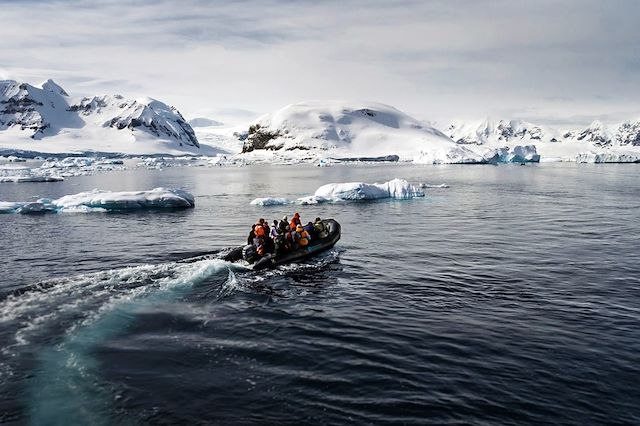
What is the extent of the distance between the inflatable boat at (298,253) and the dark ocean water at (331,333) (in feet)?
2.02

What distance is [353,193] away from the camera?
168 feet

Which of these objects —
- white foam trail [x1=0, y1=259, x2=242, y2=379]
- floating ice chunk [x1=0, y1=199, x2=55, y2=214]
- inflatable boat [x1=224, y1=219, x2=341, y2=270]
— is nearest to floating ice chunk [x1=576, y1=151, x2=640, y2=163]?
inflatable boat [x1=224, y1=219, x2=341, y2=270]

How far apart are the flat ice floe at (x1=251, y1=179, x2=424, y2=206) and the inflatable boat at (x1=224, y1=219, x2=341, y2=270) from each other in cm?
2069

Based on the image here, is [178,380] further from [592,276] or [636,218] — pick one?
[636,218]

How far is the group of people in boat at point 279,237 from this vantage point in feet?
80.7

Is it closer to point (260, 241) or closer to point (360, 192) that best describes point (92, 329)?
point (260, 241)

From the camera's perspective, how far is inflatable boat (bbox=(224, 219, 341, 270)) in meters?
24.0

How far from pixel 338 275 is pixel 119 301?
9.26 m

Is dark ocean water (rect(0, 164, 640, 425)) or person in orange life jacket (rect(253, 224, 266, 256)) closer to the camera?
dark ocean water (rect(0, 164, 640, 425))

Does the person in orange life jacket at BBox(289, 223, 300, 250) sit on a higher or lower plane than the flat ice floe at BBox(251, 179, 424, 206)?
lower

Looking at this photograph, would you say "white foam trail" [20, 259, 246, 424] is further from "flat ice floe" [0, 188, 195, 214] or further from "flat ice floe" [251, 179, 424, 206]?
"flat ice floe" [251, 179, 424, 206]

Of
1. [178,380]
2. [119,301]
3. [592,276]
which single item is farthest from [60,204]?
[592,276]

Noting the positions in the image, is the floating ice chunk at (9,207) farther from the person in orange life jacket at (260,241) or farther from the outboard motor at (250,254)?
the person in orange life jacket at (260,241)

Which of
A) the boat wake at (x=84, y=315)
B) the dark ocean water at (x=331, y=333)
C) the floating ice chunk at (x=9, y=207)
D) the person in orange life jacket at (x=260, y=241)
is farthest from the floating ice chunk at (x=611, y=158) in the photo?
the person in orange life jacket at (x=260, y=241)
